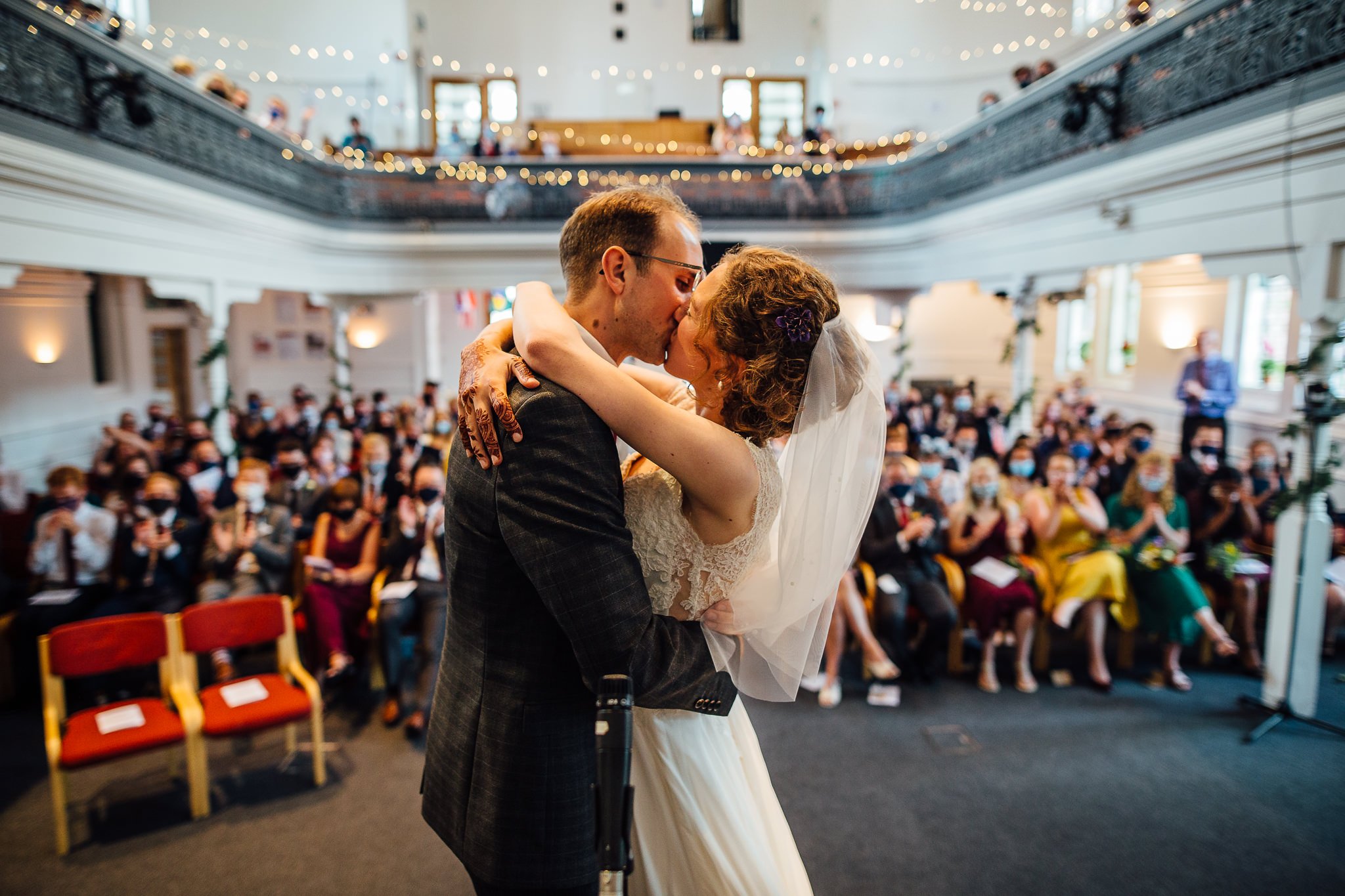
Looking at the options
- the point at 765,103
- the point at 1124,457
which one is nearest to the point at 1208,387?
the point at 1124,457

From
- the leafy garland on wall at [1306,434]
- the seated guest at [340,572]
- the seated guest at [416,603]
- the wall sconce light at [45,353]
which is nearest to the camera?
the leafy garland on wall at [1306,434]

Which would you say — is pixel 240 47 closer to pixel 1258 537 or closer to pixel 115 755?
pixel 115 755

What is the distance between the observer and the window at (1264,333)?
9.08 metres

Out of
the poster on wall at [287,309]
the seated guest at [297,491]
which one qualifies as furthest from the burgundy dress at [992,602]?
the poster on wall at [287,309]

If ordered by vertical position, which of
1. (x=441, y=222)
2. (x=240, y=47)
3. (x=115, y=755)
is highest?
(x=240, y=47)

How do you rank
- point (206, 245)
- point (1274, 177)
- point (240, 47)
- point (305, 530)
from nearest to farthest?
point (1274, 177) → point (305, 530) → point (206, 245) → point (240, 47)

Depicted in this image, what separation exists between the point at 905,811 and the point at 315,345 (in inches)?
583

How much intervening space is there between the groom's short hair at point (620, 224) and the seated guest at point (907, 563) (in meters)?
3.92

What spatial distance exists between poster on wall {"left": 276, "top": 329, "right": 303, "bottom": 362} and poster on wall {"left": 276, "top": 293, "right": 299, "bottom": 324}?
20cm

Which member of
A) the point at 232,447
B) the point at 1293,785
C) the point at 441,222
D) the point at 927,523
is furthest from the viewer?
the point at 441,222

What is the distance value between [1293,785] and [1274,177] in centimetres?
342

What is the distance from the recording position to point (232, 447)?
845 centimetres

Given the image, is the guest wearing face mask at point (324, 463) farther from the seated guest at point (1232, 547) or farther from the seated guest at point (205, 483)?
the seated guest at point (1232, 547)

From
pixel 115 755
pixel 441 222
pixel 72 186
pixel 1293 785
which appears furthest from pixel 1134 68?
pixel 441 222
